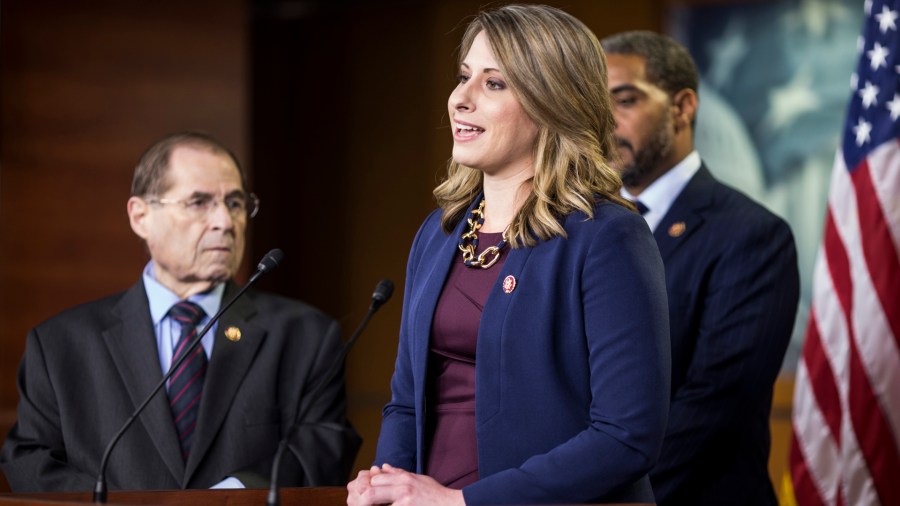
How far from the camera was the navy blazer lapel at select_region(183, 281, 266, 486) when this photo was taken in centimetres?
308

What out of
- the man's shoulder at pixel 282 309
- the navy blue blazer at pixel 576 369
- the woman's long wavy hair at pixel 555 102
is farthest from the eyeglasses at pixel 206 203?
the navy blue blazer at pixel 576 369

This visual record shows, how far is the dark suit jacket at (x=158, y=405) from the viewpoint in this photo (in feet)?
10.0

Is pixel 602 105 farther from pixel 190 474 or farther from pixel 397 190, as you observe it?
pixel 397 190

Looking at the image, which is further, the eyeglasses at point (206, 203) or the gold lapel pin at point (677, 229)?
the eyeglasses at point (206, 203)

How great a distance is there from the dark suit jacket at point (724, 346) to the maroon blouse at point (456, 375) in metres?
0.90

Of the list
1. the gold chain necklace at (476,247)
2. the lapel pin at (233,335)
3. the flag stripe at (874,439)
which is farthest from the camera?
the flag stripe at (874,439)

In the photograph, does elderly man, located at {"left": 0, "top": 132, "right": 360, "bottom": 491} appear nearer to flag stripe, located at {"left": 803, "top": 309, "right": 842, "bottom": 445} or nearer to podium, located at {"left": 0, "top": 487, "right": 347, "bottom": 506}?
podium, located at {"left": 0, "top": 487, "right": 347, "bottom": 506}

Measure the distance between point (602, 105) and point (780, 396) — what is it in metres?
4.61

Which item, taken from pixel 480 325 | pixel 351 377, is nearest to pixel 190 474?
pixel 480 325

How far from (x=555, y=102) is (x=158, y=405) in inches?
58.1

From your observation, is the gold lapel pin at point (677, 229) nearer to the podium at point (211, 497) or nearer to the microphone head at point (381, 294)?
the microphone head at point (381, 294)

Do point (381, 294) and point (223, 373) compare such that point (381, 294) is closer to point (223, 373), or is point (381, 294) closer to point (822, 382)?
point (223, 373)

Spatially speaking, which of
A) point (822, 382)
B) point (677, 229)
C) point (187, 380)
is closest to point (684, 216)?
point (677, 229)

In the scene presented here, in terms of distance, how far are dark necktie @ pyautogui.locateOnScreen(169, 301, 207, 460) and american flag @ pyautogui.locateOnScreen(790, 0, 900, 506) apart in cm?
180
